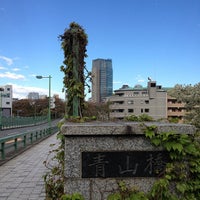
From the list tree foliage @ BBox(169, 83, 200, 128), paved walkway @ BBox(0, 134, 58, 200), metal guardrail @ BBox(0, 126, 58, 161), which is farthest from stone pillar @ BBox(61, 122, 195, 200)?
tree foliage @ BBox(169, 83, 200, 128)

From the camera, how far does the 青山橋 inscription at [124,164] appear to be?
9.78 ft

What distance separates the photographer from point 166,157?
3.03 m

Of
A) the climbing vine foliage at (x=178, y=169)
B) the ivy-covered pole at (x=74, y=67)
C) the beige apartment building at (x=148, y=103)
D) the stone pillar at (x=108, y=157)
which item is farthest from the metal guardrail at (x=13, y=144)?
the beige apartment building at (x=148, y=103)

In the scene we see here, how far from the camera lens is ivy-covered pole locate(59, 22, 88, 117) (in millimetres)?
4379

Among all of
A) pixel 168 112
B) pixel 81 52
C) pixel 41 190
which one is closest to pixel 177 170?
pixel 81 52

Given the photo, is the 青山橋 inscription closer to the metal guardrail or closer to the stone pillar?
the stone pillar

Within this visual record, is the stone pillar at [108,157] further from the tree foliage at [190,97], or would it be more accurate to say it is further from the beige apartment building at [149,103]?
the beige apartment building at [149,103]

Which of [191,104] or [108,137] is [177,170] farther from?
[191,104]

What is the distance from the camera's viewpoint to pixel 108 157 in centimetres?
299

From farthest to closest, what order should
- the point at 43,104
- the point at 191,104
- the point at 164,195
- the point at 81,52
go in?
the point at 43,104 → the point at 191,104 → the point at 81,52 → the point at 164,195

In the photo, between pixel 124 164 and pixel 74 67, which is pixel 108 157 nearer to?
pixel 124 164

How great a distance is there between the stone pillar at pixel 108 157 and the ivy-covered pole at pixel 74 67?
4.77 ft

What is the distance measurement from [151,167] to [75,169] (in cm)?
94

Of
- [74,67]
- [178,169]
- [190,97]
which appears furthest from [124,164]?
[190,97]
